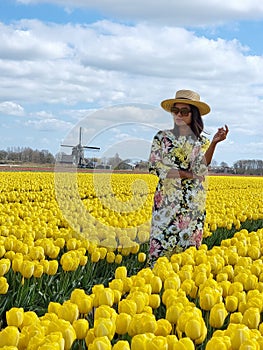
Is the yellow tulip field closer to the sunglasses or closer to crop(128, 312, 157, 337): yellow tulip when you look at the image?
crop(128, 312, 157, 337): yellow tulip

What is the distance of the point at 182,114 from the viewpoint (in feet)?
16.9

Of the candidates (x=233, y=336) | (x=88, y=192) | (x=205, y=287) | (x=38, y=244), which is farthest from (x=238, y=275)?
(x=88, y=192)

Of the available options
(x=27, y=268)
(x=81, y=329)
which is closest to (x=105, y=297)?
(x=81, y=329)

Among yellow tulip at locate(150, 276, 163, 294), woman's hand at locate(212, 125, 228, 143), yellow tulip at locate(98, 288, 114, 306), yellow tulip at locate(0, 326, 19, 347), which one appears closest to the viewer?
yellow tulip at locate(0, 326, 19, 347)

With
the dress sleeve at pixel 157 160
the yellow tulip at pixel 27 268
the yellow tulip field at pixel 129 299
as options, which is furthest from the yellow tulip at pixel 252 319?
the dress sleeve at pixel 157 160

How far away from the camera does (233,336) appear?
210 cm

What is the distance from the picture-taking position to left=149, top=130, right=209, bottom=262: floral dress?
514 centimetres

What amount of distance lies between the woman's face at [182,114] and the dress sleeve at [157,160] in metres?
0.22

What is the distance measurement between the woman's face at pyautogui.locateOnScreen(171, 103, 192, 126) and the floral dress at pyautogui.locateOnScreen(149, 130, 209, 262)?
0.44 feet

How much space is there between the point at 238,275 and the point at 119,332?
1181 mm

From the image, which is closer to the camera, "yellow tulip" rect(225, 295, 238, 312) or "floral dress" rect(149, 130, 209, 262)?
"yellow tulip" rect(225, 295, 238, 312)

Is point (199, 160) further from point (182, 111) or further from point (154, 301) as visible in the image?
point (154, 301)

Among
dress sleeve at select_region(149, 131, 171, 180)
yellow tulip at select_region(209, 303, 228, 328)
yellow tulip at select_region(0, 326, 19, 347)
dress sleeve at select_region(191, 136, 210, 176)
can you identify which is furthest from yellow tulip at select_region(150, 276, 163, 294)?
dress sleeve at select_region(191, 136, 210, 176)

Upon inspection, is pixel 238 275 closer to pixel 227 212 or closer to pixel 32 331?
pixel 32 331
